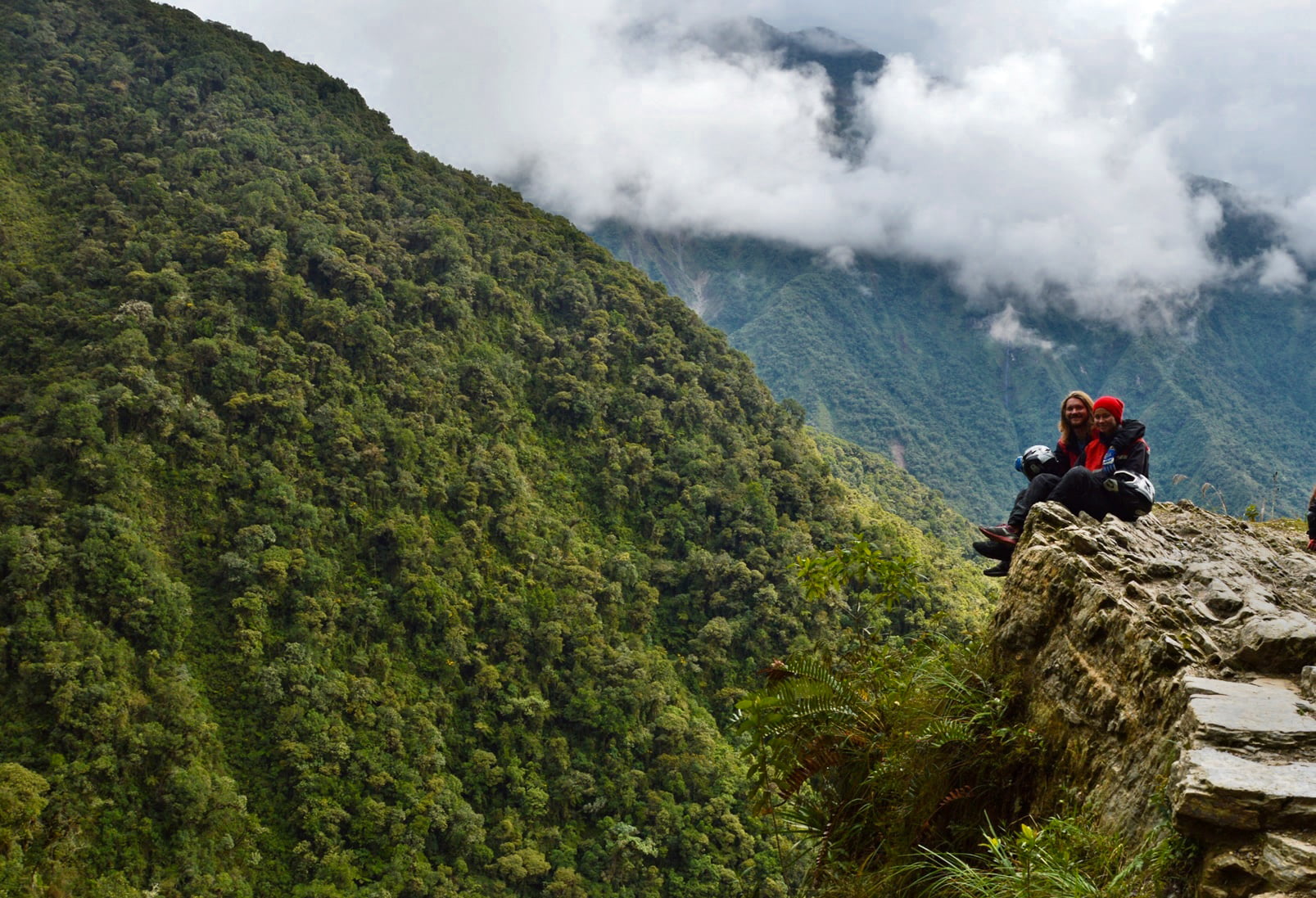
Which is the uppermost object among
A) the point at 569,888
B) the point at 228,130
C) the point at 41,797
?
the point at 228,130

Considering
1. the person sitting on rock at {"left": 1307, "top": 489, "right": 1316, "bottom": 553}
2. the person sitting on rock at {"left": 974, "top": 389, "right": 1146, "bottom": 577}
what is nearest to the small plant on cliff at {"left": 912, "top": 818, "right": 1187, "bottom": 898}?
the person sitting on rock at {"left": 974, "top": 389, "right": 1146, "bottom": 577}

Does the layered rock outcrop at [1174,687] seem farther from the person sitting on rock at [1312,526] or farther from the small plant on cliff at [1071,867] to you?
the person sitting on rock at [1312,526]

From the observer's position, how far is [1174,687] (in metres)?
4.18

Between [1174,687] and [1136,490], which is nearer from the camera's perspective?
[1174,687]

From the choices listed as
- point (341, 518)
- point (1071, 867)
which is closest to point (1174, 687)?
point (1071, 867)

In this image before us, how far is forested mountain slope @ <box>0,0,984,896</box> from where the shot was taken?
134 ft

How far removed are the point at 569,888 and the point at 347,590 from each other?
21.4 meters

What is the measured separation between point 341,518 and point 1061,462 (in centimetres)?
5155

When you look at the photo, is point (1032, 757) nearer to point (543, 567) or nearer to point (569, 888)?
point (569, 888)

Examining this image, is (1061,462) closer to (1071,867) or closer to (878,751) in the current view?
(878,751)

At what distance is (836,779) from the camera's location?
5.73 m

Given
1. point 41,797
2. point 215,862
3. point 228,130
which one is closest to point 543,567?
point 215,862

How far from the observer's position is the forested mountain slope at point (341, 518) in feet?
134

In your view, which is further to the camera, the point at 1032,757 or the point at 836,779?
the point at 836,779
